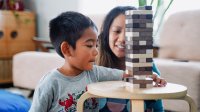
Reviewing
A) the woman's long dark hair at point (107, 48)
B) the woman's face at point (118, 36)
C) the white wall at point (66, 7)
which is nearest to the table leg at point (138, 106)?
the woman's face at point (118, 36)

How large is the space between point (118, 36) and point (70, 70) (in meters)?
0.29

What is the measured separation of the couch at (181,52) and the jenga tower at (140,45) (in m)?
1.03

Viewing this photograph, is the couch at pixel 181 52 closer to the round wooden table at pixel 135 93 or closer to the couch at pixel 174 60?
the couch at pixel 174 60

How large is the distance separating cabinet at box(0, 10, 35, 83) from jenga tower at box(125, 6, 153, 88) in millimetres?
2850

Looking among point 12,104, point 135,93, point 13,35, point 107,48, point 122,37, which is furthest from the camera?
point 13,35

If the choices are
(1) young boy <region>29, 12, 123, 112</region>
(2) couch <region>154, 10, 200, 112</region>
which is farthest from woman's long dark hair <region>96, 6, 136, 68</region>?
(2) couch <region>154, 10, 200, 112</region>

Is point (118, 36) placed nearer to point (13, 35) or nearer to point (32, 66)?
point (32, 66)

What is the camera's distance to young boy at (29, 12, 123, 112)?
1117 mm

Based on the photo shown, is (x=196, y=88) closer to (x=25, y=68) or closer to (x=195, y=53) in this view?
(x=195, y=53)

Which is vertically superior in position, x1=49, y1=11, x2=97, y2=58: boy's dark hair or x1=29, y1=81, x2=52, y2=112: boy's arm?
x1=49, y1=11, x2=97, y2=58: boy's dark hair

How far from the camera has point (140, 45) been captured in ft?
3.28

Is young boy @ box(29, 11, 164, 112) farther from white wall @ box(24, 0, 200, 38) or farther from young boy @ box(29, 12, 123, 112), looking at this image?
white wall @ box(24, 0, 200, 38)

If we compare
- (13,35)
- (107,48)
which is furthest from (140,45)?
(13,35)

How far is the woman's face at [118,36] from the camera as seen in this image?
4.40ft
